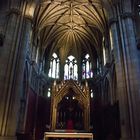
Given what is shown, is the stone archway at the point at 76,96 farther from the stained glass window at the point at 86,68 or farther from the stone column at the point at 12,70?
the stone column at the point at 12,70

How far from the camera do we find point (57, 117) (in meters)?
20.2

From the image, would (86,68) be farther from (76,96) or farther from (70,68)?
(76,96)

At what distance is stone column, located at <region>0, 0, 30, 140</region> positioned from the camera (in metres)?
12.2

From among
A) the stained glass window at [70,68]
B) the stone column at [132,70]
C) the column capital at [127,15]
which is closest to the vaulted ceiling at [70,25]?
the stained glass window at [70,68]

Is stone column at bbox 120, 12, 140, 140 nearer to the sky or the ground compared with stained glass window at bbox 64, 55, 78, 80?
nearer to the ground

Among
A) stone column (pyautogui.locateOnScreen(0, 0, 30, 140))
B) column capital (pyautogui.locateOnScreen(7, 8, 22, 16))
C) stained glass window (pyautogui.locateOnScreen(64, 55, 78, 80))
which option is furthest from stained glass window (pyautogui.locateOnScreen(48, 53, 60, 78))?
column capital (pyautogui.locateOnScreen(7, 8, 22, 16))

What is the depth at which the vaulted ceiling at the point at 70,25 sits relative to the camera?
21.6 metres

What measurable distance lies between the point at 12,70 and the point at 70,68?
15606 mm

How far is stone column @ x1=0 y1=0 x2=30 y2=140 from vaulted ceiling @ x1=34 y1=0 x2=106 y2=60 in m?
6.23

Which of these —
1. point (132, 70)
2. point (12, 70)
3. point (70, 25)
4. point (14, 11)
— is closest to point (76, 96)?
point (132, 70)

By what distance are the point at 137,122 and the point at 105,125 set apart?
863 centimetres

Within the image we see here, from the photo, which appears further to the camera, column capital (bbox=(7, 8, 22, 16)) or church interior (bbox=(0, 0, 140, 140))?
column capital (bbox=(7, 8, 22, 16))

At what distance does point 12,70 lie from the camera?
13.3m

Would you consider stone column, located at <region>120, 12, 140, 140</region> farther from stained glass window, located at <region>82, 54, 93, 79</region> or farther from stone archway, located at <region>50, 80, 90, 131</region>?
stained glass window, located at <region>82, 54, 93, 79</region>
